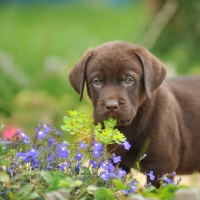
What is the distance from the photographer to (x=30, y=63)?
9805mm

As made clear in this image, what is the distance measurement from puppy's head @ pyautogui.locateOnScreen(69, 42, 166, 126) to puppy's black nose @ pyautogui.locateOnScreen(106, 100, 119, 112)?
0.03 feet

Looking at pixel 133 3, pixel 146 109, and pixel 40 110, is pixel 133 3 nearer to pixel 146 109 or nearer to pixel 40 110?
pixel 40 110

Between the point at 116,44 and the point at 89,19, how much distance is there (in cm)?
1425

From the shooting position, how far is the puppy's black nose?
13.2ft

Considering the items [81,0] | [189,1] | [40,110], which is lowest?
[81,0]

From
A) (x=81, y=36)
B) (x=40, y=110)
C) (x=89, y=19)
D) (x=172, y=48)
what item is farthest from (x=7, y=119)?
(x=89, y=19)

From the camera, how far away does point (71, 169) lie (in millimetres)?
3479

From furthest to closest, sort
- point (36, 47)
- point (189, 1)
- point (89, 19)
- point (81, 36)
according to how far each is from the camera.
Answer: point (89, 19) < point (81, 36) < point (36, 47) < point (189, 1)

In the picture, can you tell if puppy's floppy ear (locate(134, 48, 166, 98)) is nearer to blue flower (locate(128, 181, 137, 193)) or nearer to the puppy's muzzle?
the puppy's muzzle

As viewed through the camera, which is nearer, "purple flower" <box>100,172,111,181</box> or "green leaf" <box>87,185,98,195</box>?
"green leaf" <box>87,185,98,195</box>

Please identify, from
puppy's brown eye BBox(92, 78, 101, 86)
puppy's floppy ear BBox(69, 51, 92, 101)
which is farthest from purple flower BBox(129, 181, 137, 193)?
puppy's floppy ear BBox(69, 51, 92, 101)

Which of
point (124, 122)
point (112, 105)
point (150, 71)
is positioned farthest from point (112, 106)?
point (150, 71)

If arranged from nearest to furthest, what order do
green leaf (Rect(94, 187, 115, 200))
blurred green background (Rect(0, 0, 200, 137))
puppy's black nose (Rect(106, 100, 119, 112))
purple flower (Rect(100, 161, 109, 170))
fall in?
1. green leaf (Rect(94, 187, 115, 200))
2. purple flower (Rect(100, 161, 109, 170))
3. puppy's black nose (Rect(106, 100, 119, 112))
4. blurred green background (Rect(0, 0, 200, 137))

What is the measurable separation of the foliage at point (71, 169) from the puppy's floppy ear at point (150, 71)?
60 centimetres
